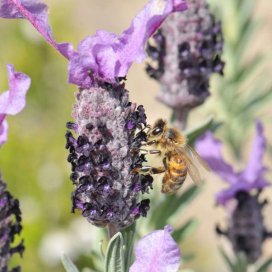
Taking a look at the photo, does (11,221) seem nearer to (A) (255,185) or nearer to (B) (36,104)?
(A) (255,185)

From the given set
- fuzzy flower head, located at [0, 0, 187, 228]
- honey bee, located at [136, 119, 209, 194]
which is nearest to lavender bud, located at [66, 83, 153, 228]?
fuzzy flower head, located at [0, 0, 187, 228]

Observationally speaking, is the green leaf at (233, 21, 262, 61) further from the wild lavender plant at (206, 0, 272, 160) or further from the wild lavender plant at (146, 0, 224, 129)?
the wild lavender plant at (146, 0, 224, 129)

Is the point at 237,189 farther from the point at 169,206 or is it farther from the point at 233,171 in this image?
the point at 169,206

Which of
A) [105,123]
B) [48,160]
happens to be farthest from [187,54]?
[48,160]

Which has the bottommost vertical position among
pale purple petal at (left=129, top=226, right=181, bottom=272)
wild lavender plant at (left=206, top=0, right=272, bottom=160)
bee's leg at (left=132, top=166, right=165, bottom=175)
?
pale purple petal at (left=129, top=226, right=181, bottom=272)

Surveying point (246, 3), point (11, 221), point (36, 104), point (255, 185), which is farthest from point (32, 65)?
point (11, 221)

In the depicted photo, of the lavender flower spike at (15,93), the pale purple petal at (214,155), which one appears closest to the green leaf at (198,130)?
the pale purple petal at (214,155)

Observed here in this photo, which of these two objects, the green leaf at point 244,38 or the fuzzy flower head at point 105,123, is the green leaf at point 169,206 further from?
the green leaf at point 244,38
